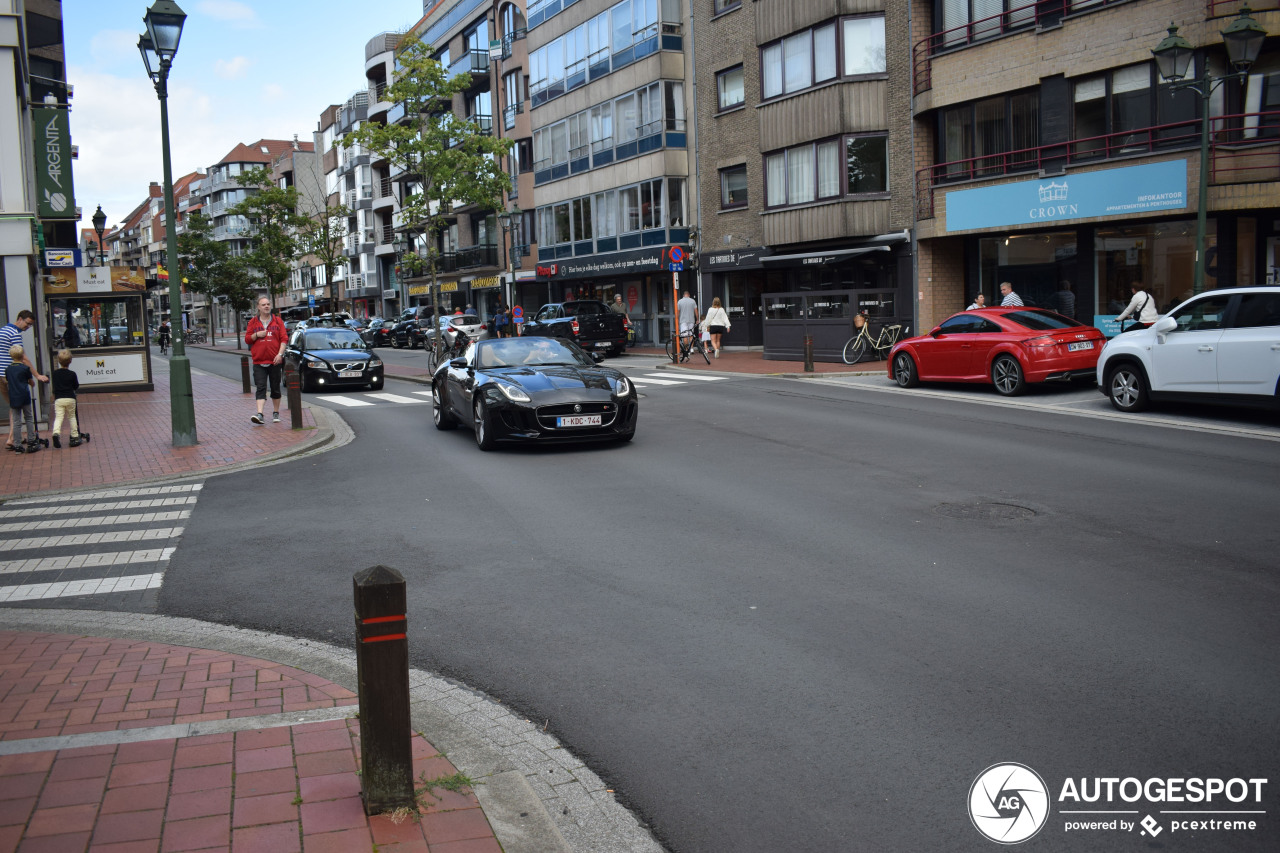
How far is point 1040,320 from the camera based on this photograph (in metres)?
17.3

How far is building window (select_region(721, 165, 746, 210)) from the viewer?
110ft

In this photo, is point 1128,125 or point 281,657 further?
point 1128,125

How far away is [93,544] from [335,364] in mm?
15589

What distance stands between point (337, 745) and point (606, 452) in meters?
8.29

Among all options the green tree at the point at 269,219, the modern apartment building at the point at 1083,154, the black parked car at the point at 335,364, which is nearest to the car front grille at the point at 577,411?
the modern apartment building at the point at 1083,154

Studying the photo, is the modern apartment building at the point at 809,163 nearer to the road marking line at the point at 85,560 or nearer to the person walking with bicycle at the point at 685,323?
the person walking with bicycle at the point at 685,323

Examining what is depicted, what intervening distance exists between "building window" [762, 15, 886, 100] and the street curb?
2581 cm

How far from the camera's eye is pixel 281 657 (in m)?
5.26

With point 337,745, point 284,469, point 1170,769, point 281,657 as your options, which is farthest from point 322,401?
point 1170,769

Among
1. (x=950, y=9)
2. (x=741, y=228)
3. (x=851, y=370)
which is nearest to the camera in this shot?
(x=851, y=370)

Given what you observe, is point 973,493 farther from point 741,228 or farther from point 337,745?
point 741,228

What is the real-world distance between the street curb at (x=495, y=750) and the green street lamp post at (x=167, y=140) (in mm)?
8149

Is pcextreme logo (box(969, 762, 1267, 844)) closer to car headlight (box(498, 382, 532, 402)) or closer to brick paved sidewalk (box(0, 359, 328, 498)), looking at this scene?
car headlight (box(498, 382, 532, 402))

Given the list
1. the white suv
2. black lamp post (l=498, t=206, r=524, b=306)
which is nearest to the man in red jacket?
the white suv
